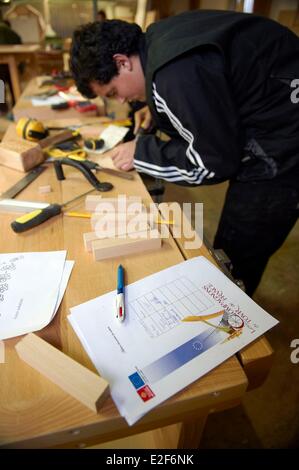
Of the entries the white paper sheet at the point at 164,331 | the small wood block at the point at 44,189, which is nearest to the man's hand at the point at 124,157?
the small wood block at the point at 44,189

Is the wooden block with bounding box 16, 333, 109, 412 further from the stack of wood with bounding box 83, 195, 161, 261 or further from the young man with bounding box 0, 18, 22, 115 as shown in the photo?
the young man with bounding box 0, 18, 22, 115

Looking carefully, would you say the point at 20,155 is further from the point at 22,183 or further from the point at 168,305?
the point at 168,305

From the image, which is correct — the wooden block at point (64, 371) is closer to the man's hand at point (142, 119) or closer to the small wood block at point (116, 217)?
the small wood block at point (116, 217)

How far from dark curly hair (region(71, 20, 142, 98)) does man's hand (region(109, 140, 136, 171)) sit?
21cm

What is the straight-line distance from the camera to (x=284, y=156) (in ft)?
2.62

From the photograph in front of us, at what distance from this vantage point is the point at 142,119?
127 cm

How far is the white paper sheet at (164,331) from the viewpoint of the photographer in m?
0.39

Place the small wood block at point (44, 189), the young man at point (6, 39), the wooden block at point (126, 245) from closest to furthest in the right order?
the wooden block at point (126, 245)
the small wood block at point (44, 189)
the young man at point (6, 39)

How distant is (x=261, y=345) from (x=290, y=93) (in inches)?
25.3

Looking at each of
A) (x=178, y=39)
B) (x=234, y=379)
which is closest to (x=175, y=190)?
(x=178, y=39)

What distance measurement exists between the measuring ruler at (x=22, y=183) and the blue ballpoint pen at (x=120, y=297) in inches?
17.1

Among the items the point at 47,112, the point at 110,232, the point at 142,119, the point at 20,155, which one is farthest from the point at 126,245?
the point at 47,112

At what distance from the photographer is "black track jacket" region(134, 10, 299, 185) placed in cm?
64

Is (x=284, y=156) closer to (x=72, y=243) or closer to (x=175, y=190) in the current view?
(x=72, y=243)
